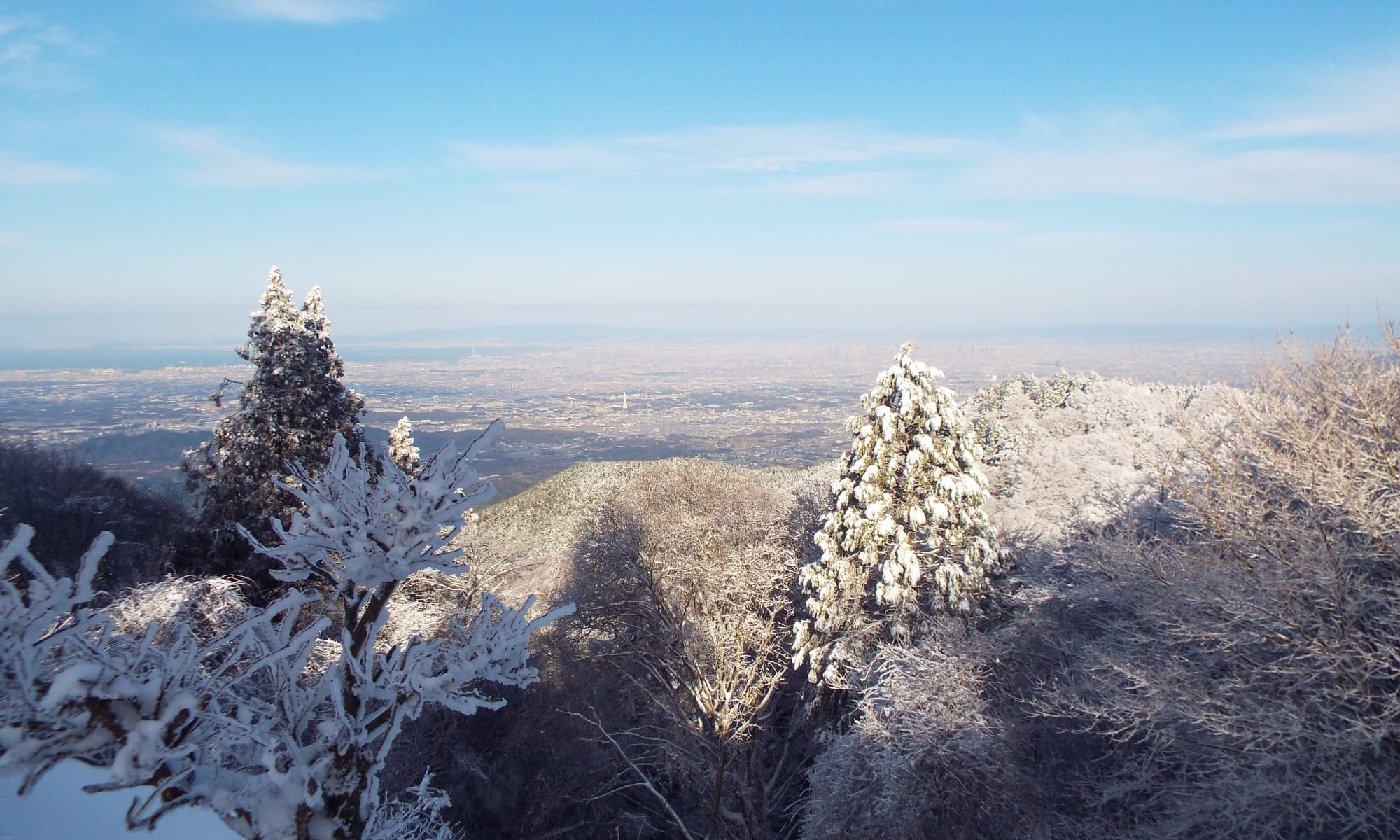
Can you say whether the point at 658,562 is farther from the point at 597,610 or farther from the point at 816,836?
the point at 816,836

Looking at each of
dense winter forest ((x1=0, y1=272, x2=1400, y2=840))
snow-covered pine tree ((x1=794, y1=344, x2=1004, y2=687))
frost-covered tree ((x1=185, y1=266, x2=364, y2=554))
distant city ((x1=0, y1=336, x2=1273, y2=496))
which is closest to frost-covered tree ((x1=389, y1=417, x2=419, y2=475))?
dense winter forest ((x1=0, y1=272, x2=1400, y2=840))

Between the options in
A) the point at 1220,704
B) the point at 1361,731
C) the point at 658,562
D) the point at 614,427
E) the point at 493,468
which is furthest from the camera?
the point at 614,427

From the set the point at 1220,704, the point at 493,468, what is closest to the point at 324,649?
the point at 1220,704

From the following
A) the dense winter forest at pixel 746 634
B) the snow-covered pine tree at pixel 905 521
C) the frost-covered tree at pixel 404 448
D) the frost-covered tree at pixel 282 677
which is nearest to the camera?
the frost-covered tree at pixel 282 677

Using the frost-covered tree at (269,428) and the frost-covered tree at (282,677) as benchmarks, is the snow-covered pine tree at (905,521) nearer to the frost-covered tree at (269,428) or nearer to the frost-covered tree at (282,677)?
the frost-covered tree at (282,677)

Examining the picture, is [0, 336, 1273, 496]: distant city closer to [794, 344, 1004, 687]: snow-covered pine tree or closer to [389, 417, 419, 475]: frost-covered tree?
[389, 417, 419, 475]: frost-covered tree

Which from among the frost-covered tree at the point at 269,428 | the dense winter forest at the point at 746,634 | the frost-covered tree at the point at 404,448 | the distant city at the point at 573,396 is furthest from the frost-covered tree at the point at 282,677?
the frost-covered tree at the point at 404,448
